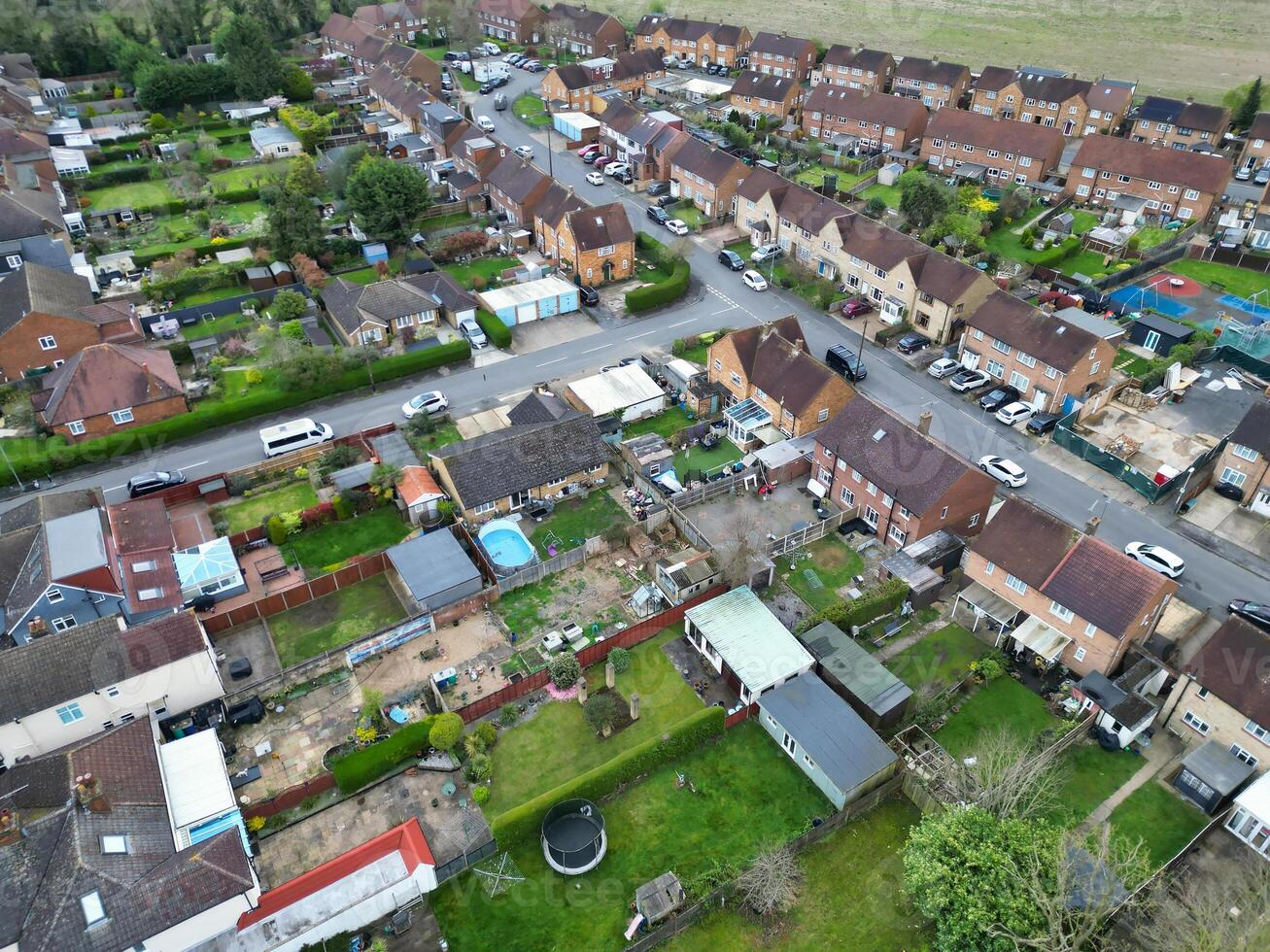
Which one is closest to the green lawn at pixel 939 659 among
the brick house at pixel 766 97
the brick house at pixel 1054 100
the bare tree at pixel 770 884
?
the bare tree at pixel 770 884

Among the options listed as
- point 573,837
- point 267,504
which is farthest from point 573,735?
point 267,504

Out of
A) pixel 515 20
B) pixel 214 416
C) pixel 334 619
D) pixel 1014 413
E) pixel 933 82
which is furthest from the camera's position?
pixel 515 20

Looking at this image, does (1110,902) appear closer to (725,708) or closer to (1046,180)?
(725,708)

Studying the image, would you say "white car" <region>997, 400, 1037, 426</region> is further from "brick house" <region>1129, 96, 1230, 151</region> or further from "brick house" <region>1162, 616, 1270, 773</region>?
"brick house" <region>1129, 96, 1230, 151</region>

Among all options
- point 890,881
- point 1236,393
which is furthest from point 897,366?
point 890,881

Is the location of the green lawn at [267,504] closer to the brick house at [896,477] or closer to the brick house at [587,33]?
the brick house at [896,477]

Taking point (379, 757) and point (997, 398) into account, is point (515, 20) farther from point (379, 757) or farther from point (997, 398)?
point (379, 757)
